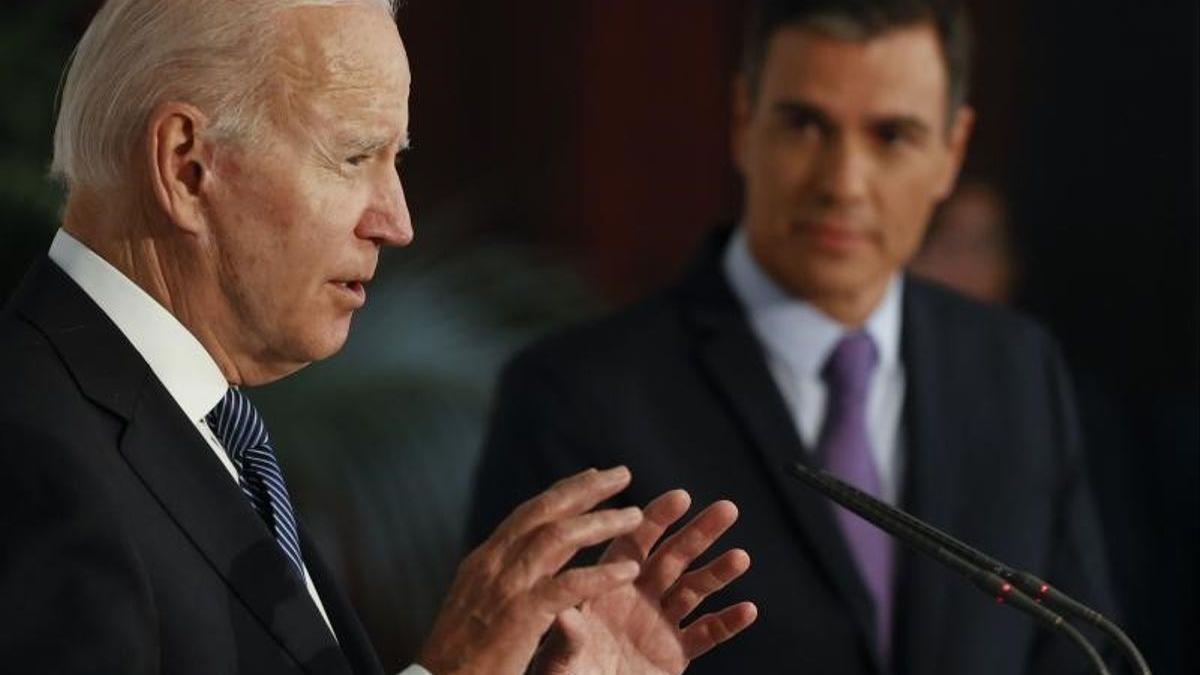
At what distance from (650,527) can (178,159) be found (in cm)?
49

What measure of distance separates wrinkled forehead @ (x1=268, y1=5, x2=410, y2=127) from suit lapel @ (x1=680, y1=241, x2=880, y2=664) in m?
1.01

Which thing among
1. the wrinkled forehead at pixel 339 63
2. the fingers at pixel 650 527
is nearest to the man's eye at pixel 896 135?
the fingers at pixel 650 527

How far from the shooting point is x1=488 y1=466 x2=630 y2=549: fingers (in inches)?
73.4

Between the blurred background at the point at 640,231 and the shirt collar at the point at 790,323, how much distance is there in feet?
2.99

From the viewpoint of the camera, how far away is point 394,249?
4.19m

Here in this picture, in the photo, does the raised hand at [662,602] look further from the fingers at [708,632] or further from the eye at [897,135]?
the eye at [897,135]

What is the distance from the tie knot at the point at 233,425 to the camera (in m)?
1.94

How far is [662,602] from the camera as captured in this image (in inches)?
82.4

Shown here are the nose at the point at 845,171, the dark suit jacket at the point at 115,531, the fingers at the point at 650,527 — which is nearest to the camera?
the dark suit jacket at the point at 115,531

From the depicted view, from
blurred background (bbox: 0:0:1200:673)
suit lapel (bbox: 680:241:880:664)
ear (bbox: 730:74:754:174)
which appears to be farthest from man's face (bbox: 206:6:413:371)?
blurred background (bbox: 0:0:1200:673)

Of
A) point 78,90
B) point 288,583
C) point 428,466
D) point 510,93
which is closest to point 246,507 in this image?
point 288,583

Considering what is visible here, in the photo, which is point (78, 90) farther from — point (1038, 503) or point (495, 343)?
point (495, 343)

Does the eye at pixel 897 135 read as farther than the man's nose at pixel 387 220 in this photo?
Yes

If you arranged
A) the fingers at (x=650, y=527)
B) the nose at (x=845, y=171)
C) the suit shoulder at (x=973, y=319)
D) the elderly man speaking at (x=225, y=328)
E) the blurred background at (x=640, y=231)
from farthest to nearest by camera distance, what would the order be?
the blurred background at (x=640, y=231), the suit shoulder at (x=973, y=319), the nose at (x=845, y=171), the fingers at (x=650, y=527), the elderly man speaking at (x=225, y=328)
